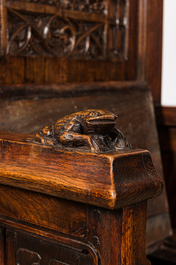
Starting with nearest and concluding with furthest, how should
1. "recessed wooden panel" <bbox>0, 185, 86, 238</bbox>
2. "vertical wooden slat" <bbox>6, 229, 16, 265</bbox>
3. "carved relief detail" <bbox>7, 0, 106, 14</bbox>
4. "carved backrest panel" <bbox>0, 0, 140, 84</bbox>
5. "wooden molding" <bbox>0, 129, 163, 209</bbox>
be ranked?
"wooden molding" <bbox>0, 129, 163, 209</bbox> → "recessed wooden panel" <bbox>0, 185, 86, 238</bbox> → "vertical wooden slat" <bbox>6, 229, 16, 265</bbox> → "carved backrest panel" <bbox>0, 0, 140, 84</bbox> → "carved relief detail" <bbox>7, 0, 106, 14</bbox>

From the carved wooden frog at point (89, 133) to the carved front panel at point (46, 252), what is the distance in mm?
238

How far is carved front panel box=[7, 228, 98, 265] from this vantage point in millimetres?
965

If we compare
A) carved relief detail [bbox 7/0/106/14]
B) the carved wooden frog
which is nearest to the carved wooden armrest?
the carved wooden frog

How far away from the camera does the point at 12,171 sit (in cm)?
103

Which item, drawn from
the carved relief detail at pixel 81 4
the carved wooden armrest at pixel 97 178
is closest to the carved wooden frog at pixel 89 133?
the carved wooden armrest at pixel 97 178

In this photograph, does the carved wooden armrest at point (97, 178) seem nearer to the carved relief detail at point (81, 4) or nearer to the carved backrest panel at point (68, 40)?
the carved backrest panel at point (68, 40)

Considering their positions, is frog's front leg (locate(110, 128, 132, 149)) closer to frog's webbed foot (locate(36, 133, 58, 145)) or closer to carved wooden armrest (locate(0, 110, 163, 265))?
carved wooden armrest (locate(0, 110, 163, 265))

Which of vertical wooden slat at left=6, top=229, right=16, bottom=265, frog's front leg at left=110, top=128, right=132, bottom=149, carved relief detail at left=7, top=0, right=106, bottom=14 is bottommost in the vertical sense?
vertical wooden slat at left=6, top=229, right=16, bottom=265

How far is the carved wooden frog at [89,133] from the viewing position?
957mm

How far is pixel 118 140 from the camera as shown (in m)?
1.00

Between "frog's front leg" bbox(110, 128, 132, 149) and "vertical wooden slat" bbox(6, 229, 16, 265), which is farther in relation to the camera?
"vertical wooden slat" bbox(6, 229, 16, 265)

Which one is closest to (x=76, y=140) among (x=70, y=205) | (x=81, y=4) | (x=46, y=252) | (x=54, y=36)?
(x=70, y=205)

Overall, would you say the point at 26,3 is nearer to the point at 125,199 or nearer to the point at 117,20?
the point at 117,20

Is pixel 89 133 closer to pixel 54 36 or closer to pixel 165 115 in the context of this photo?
pixel 54 36
